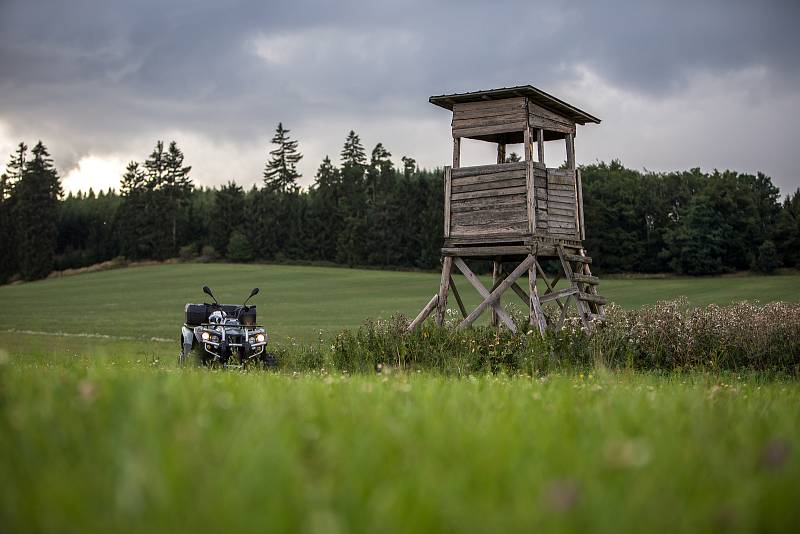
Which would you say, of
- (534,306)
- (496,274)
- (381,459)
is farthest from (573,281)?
(381,459)

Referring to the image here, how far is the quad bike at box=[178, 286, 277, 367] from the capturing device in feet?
51.5

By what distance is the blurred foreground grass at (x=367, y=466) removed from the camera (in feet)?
6.57

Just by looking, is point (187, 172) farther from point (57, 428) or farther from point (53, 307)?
point (57, 428)

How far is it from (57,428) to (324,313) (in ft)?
132

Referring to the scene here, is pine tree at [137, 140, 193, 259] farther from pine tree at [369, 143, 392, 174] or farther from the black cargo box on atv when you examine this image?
the black cargo box on atv

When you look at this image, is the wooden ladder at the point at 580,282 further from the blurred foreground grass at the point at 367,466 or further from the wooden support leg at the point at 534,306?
the blurred foreground grass at the point at 367,466

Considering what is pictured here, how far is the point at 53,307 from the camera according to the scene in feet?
162

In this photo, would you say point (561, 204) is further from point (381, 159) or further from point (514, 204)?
point (381, 159)

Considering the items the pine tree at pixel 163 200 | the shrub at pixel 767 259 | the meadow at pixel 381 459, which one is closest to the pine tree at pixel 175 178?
the pine tree at pixel 163 200

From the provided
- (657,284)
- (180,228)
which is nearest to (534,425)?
(657,284)

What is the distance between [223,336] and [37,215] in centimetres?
8630

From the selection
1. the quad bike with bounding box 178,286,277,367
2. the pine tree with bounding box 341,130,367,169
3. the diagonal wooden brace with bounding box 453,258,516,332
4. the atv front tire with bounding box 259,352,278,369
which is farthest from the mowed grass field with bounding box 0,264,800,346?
the pine tree with bounding box 341,130,367,169

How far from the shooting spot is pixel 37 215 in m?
91.6

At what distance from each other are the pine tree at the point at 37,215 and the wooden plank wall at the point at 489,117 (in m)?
82.6
